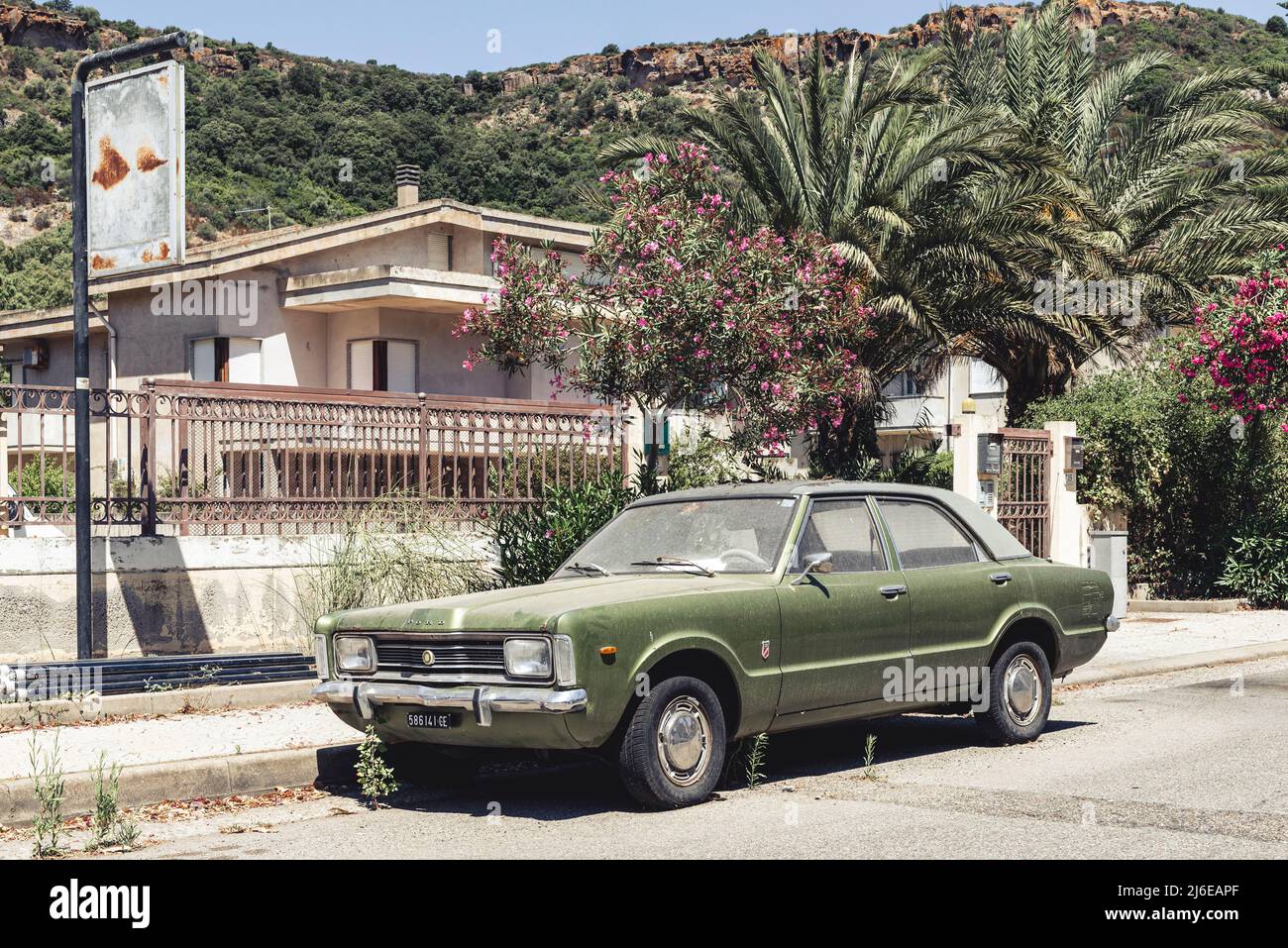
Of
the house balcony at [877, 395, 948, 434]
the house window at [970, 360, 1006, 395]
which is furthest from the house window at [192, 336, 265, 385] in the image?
the house window at [970, 360, 1006, 395]

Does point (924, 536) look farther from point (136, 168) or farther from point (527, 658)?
point (136, 168)

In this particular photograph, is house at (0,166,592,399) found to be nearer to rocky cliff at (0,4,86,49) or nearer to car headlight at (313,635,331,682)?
car headlight at (313,635,331,682)

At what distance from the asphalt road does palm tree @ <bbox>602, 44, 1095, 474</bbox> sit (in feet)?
38.3

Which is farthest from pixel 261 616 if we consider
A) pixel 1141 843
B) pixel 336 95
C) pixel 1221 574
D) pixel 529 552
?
pixel 336 95

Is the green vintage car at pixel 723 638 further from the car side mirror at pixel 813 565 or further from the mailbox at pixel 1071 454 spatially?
the mailbox at pixel 1071 454

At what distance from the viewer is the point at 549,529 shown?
1404cm

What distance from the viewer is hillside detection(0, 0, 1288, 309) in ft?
189

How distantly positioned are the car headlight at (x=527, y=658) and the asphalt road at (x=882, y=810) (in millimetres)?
759

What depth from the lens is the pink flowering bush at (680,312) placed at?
13188 mm

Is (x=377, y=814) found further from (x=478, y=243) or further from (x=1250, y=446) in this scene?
(x=478, y=243)

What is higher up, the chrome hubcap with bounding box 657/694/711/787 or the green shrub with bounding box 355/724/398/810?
the chrome hubcap with bounding box 657/694/711/787

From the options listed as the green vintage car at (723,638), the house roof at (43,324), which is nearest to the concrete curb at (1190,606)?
the green vintage car at (723,638)

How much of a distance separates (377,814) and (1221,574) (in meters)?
16.2

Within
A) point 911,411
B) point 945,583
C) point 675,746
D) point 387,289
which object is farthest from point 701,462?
point 911,411
